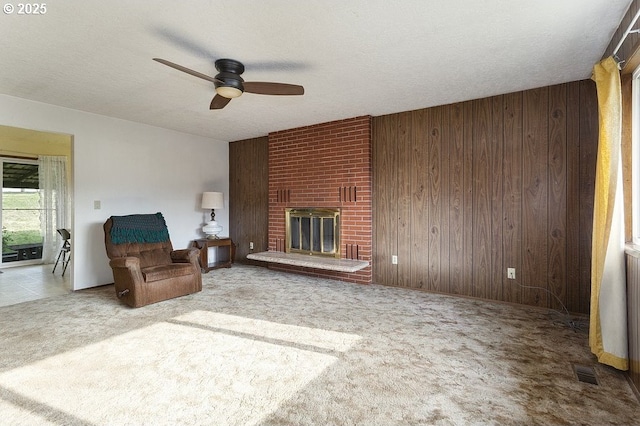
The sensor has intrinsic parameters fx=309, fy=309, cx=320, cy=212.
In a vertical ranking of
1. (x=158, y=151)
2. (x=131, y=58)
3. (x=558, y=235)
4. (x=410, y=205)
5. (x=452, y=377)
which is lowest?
(x=452, y=377)

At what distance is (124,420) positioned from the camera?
1.55 metres

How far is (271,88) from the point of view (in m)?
2.59

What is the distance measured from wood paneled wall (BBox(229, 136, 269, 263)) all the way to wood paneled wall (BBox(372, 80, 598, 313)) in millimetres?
2104

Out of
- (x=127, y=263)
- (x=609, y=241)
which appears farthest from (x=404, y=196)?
(x=127, y=263)

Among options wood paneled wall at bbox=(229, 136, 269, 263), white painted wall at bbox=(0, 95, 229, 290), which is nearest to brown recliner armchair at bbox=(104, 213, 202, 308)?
white painted wall at bbox=(0, 95, 229, 290)

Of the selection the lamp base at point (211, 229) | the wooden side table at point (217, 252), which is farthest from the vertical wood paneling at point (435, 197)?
the lamp base at point (211, 229)

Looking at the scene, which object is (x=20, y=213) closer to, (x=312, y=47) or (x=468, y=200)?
(x=312, y=47)

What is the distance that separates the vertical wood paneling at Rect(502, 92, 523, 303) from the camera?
332 cm

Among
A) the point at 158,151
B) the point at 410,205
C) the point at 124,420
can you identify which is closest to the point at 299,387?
the point at 124,420

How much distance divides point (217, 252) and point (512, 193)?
184 inches

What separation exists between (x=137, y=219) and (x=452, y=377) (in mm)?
3912

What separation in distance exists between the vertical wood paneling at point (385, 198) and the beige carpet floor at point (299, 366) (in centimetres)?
90

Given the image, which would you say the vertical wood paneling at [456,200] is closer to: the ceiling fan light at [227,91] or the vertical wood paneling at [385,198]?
the vertical wood paneling at [385,198]

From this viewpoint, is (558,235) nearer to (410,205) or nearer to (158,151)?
(410,205)
